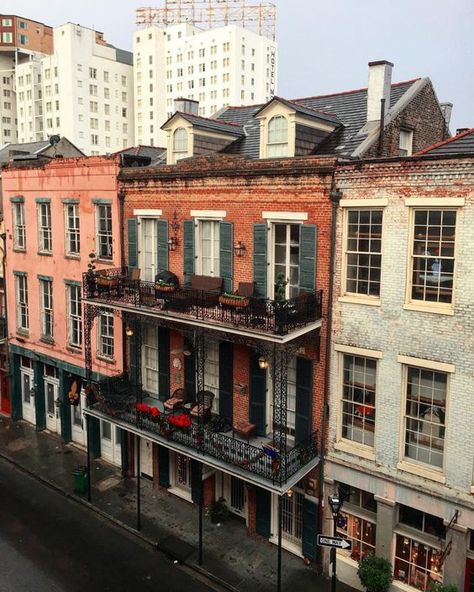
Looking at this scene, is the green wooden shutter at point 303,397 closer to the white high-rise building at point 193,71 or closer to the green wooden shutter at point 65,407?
the green wooden shutter at point 65,407

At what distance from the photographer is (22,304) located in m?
24.3

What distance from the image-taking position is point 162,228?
17.5 m

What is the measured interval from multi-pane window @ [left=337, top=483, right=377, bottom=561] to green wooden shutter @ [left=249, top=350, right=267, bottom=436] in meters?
2.90

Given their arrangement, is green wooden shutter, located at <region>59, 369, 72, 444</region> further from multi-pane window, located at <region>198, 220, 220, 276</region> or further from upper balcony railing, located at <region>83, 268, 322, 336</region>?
multi-pane window, located at <region>198, 220, 220, 276</region>

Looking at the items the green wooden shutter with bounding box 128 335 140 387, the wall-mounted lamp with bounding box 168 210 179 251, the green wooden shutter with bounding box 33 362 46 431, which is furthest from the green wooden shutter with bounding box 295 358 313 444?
the green wooden shutter with bounding box 33 362 46 431

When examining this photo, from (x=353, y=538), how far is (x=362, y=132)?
38.1 ft

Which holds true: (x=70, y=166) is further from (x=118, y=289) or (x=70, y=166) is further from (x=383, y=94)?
(x=383, y=94)

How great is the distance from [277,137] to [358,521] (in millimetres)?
11010

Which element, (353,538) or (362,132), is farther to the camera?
(362,132)

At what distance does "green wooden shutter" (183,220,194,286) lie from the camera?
16.7 metres

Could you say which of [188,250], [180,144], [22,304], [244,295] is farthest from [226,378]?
[22,304]

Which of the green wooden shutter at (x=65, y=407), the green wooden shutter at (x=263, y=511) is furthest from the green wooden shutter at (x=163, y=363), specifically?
the green wooden shutter at (x=65, y=407)

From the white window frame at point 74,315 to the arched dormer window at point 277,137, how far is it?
10.1m

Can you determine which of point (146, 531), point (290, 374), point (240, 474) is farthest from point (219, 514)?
point (290, 374)
